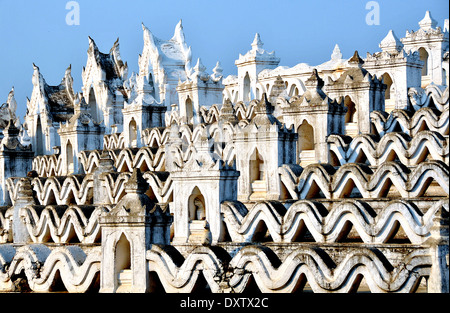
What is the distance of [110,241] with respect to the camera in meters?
15.3

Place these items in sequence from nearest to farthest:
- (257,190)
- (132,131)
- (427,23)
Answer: (257,190) → (132,131) → (427,23)

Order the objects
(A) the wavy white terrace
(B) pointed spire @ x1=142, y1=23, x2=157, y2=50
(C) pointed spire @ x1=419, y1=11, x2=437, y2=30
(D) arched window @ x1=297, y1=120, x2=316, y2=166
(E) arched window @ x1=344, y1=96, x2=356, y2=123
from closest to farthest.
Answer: (A) the wavy white terrace, (D) arched window @ x1=297, y1=120, x2=316, y2=166, (E) arched window @ x1=344, y1=96, x2=356, y2=123, (C) pointed spire @ x1=419, y1=11, x2=437, y2=30, (B) pointed spire @ x1=142, y1=23, x2=157, y2=50

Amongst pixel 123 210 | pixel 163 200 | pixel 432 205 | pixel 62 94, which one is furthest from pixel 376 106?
pixel 62 94

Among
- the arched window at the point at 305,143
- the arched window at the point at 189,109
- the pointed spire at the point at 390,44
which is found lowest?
the arched window at the point at 305,143

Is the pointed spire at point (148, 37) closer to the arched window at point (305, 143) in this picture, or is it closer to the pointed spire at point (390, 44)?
the pointed spire at point (390, 44)

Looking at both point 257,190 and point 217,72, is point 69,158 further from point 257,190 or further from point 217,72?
point 257,190

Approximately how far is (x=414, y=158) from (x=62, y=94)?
22.8 m

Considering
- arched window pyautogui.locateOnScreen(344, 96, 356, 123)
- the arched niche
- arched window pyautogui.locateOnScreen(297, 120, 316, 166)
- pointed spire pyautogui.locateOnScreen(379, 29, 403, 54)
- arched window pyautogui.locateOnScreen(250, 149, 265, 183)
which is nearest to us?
arched window pyautogui.locateOnScreen(250, 149, 265, 183)

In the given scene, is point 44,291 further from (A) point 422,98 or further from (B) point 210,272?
(A) point 422,98

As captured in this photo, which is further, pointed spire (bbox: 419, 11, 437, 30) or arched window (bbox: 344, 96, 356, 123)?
pointed spire (bbox: 419, 11, 437, 30)

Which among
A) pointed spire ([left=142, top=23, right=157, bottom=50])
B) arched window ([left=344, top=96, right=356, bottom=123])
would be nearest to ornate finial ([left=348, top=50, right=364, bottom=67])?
arched window ([left=344, top=96, right=356, bottom=123])

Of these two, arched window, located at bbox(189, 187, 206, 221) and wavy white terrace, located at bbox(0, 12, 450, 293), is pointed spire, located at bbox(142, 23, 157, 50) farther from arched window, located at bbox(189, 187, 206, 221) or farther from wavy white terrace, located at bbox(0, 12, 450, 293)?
arched window, located at bbox(189, 187, 206, 221)

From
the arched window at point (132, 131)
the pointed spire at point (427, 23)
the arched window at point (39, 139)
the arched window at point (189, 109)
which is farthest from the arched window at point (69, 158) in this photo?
the pointed spire at point (427, 23)

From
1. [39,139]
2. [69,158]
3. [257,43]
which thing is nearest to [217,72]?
[257,43]
